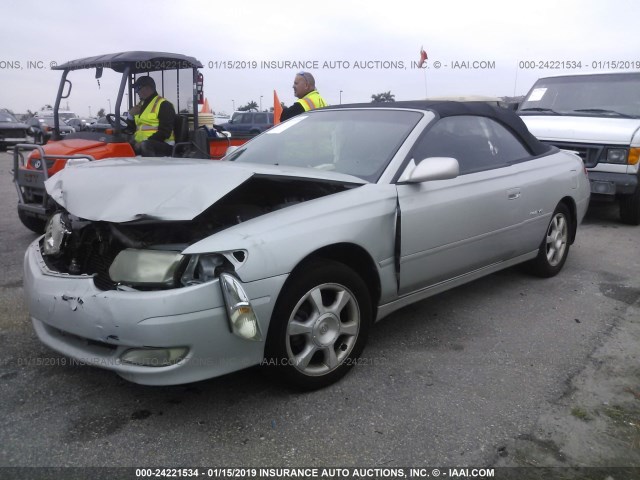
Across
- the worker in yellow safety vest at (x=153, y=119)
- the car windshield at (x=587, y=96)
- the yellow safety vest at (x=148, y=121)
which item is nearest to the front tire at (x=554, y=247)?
the car windshield at (x=587, y=96)

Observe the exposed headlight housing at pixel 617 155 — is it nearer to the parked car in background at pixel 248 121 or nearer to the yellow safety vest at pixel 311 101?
the yellow safety vest at pixel 311 101

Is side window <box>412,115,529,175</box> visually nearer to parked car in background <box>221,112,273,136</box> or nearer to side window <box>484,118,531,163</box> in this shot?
side window <box>484,118,531,163</box>

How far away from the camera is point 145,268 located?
8.21ft

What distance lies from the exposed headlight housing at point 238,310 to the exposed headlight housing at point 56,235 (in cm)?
117

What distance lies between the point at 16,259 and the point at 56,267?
2.63 metres

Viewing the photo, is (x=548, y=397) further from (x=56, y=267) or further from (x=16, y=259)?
(x=16, y=259)

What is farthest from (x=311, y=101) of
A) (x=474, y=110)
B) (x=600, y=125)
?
(x=600, y=125)

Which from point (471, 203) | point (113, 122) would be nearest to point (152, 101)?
point (113, 122)

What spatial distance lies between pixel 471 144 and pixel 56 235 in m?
2.77

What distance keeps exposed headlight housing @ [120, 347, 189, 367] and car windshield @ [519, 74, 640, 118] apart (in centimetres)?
692

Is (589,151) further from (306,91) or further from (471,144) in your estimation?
(471,144)

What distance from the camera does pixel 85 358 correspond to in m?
2.54

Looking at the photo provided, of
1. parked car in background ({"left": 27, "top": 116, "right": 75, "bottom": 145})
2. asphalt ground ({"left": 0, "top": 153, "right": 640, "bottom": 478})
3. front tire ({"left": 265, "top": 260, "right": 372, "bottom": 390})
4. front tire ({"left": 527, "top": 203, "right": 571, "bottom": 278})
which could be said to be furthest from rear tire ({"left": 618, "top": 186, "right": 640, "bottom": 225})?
parked car in background ({"left": 27, "top": 116, "right": 75, "bottom": 145})

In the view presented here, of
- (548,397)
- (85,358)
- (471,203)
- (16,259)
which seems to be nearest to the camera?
(85,358)
